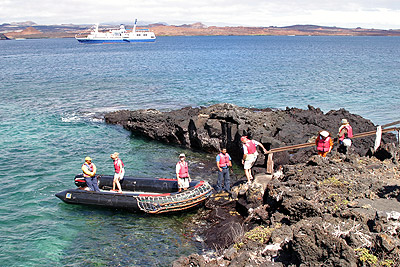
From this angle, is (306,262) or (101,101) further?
(101,101)

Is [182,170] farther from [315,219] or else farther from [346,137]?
[346,137]

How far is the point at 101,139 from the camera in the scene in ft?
75.5

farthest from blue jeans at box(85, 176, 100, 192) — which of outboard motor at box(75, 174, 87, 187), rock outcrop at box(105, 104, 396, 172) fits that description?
rock outcrop at box(105, 104, 396, 172)

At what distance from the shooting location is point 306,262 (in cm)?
720

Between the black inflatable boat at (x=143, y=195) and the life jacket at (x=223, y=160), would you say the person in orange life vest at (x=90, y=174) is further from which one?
the life jacket at (x=223, y=160)

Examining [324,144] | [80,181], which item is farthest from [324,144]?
[80,181]

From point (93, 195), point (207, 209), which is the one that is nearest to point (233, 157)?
point (207, 209)

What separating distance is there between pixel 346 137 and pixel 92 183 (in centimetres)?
976

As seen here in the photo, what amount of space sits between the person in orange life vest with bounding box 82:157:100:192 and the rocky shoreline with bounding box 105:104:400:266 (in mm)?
4316

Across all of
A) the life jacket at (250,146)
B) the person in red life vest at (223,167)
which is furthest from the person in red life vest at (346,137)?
the person in red life vest at (223,167)

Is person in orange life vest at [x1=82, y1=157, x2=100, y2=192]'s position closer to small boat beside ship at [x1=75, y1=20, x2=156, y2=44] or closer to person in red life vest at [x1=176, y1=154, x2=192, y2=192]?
person in red life vest at [x1=176, y1=154, x2=192, y2=192]

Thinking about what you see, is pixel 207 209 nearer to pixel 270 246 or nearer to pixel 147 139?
pixel 270 246

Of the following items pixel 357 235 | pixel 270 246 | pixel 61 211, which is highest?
pixel 357 235

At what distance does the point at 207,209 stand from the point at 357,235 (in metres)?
6.58
